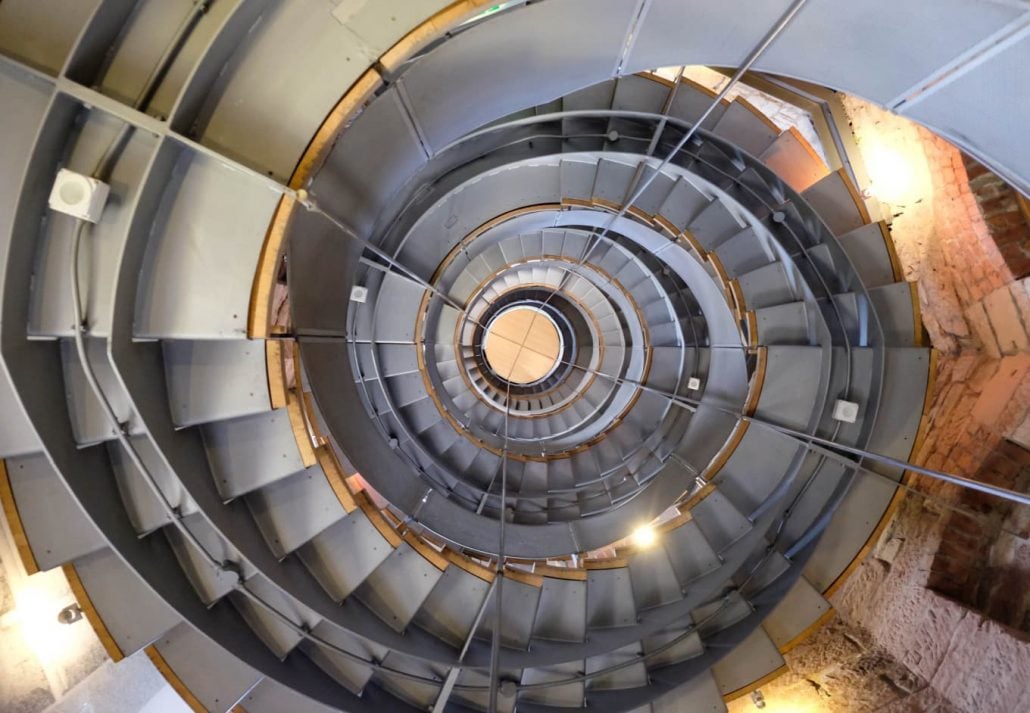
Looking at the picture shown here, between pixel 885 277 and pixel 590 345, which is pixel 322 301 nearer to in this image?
pixel 885 277

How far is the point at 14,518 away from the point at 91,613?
2.96 feet

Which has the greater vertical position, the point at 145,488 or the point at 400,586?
the point at 145,488

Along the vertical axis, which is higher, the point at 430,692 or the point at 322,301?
the point at 322,301

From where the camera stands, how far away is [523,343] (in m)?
13.2

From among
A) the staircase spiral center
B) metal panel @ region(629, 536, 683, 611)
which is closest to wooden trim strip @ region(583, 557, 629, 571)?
metal panel @ region(629, 536, 683, 611)

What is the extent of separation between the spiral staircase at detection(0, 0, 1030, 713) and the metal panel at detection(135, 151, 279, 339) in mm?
18

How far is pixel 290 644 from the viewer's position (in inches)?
170

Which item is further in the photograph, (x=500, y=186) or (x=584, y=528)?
(x=584, y=528)

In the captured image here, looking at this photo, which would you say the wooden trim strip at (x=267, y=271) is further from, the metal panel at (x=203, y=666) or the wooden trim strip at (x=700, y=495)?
the wooden trim strip at (x=700, y=495)

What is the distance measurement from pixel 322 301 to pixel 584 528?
508cm

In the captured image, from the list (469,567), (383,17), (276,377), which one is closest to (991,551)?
(469,567)

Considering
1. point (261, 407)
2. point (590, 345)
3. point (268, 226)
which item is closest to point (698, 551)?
point (261, 407)

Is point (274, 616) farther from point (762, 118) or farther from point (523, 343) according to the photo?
point (523, 343)

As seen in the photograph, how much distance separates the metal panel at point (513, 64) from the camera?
11.4ft
